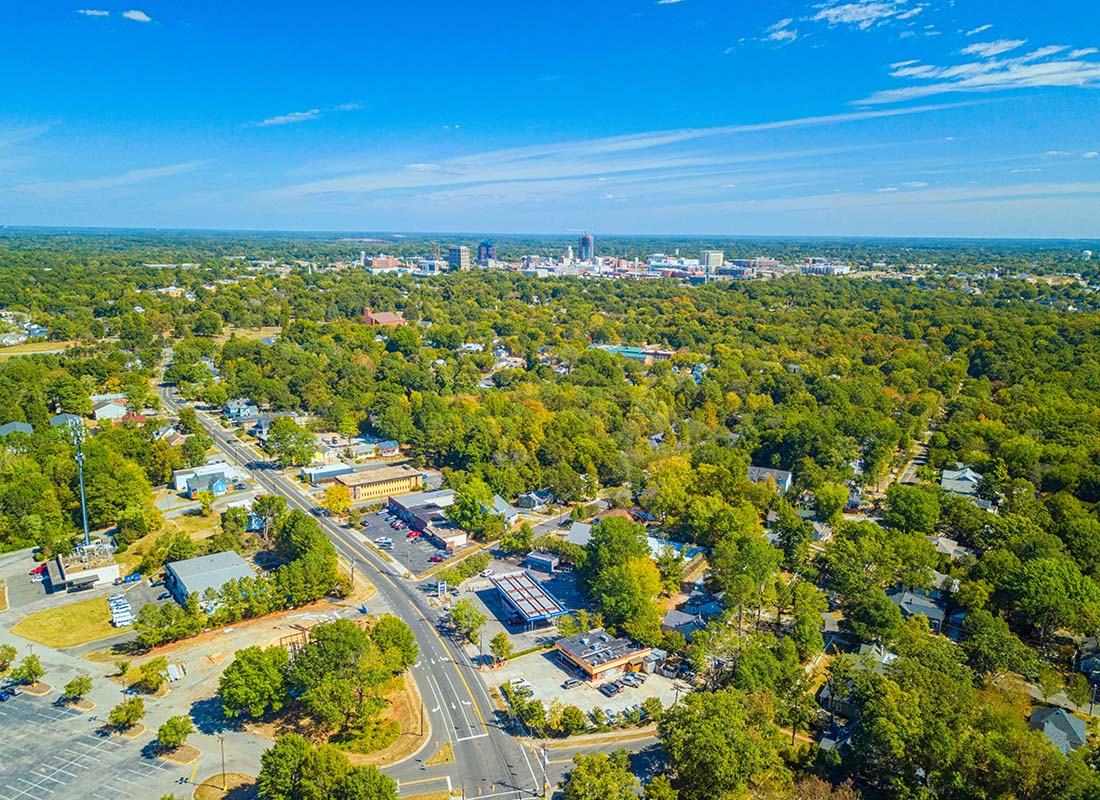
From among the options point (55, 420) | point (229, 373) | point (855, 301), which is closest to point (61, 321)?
point (229, 373)

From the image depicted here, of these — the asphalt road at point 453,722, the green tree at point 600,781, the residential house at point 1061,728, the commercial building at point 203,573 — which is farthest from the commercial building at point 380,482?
the residential house at point 1061,728

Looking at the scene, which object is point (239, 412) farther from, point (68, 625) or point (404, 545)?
point (68, 625)

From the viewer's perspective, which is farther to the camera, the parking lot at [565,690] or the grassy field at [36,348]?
the grassy field at [36,348]

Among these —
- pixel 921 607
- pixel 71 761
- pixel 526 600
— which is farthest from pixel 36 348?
pixel 921 607

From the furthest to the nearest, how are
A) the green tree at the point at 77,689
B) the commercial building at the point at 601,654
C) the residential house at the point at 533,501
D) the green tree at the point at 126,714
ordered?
the residential house at the point at 533,501 → the commercial building at the point at 601,654 → the green tree at the point at 77,689 → the green tree at the point at 126,714

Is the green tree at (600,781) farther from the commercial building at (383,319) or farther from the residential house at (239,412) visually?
the commercial building at (383,319)

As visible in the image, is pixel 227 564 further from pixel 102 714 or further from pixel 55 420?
pixel 55 420
